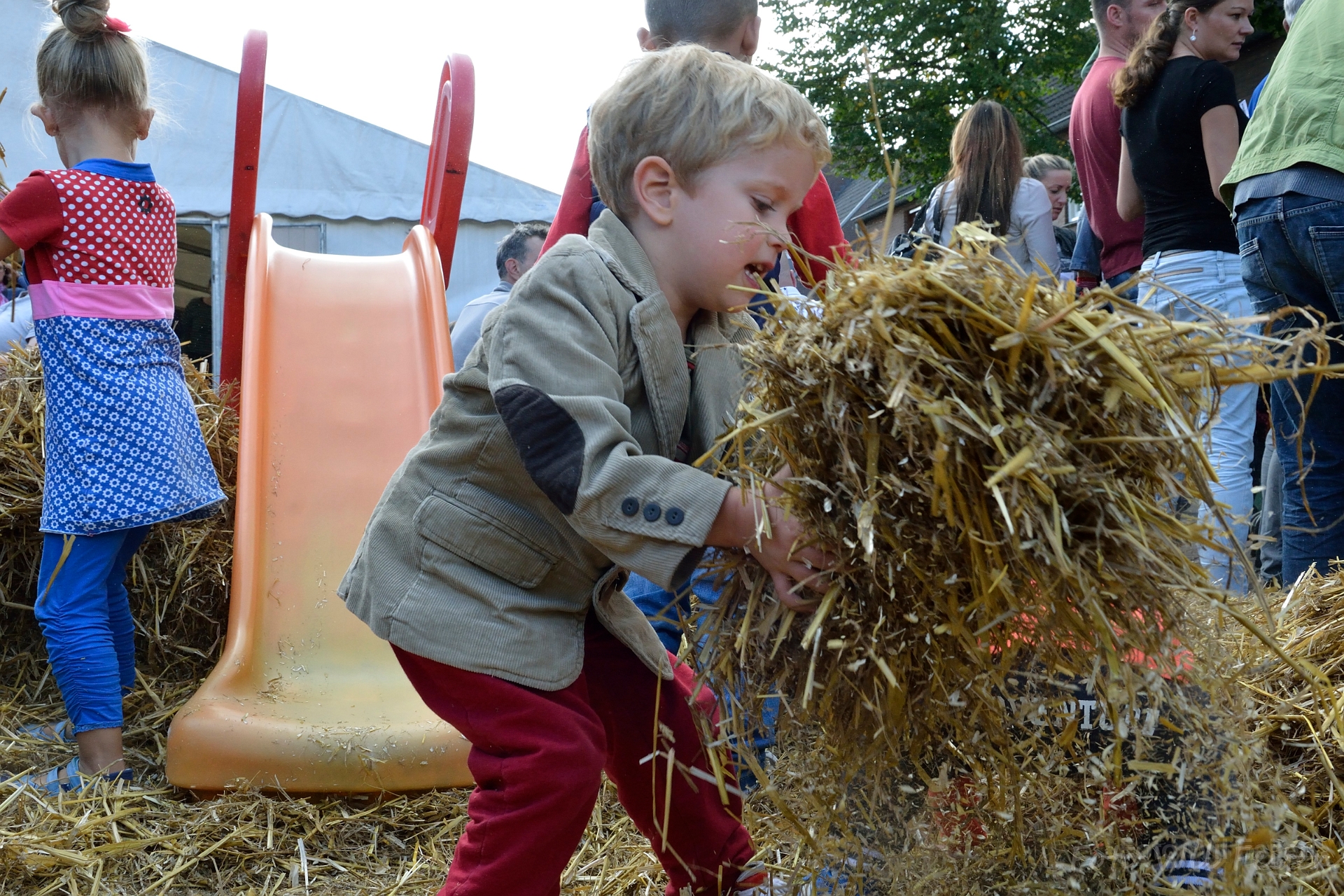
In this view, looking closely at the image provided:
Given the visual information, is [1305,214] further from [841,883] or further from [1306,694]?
[841,883]

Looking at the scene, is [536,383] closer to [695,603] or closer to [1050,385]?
[695,603]

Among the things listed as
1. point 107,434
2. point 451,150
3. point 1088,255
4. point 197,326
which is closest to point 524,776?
point 107,434

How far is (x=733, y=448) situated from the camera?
5.34ft

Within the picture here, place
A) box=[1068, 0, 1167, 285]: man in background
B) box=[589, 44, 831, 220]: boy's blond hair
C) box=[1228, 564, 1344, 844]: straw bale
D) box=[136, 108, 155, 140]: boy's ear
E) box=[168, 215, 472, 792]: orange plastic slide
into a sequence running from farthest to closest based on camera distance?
box=[1068, 0, 1167, 285]: man in background → box=[136, 108, 155, 140]: boy's ear → box=[168, 215, 472, 792]: orange plastic slide → box=[1228, 564, 1344, 844]: straw bale → box=[589, 44, 831, 220]: boy's blond hair

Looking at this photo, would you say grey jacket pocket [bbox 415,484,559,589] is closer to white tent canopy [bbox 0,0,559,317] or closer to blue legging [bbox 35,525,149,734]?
blue legging [bbox 35,525,149,734]

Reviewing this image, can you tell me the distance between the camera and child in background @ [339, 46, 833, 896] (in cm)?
159

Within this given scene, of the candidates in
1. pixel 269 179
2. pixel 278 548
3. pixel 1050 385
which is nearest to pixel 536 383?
pixel 1050 385

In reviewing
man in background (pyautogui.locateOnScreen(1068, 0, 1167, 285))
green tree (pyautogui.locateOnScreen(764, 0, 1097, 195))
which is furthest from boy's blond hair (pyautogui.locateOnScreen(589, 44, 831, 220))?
green tree (pyautogui.locateOnScreen(764, 0, 1097, 195))

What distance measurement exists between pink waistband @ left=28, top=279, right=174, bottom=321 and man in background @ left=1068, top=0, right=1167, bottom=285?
A: 3.39 m

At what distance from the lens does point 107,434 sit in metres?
3.10

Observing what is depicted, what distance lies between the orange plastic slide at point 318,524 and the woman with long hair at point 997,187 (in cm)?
212

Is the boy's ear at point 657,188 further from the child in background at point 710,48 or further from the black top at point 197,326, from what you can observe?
the black top at point 197,326

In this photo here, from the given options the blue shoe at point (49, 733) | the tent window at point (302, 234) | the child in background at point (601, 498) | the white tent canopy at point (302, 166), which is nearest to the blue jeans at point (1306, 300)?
the child in background at point (601, 498)

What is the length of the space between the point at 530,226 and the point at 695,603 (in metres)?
5.29
